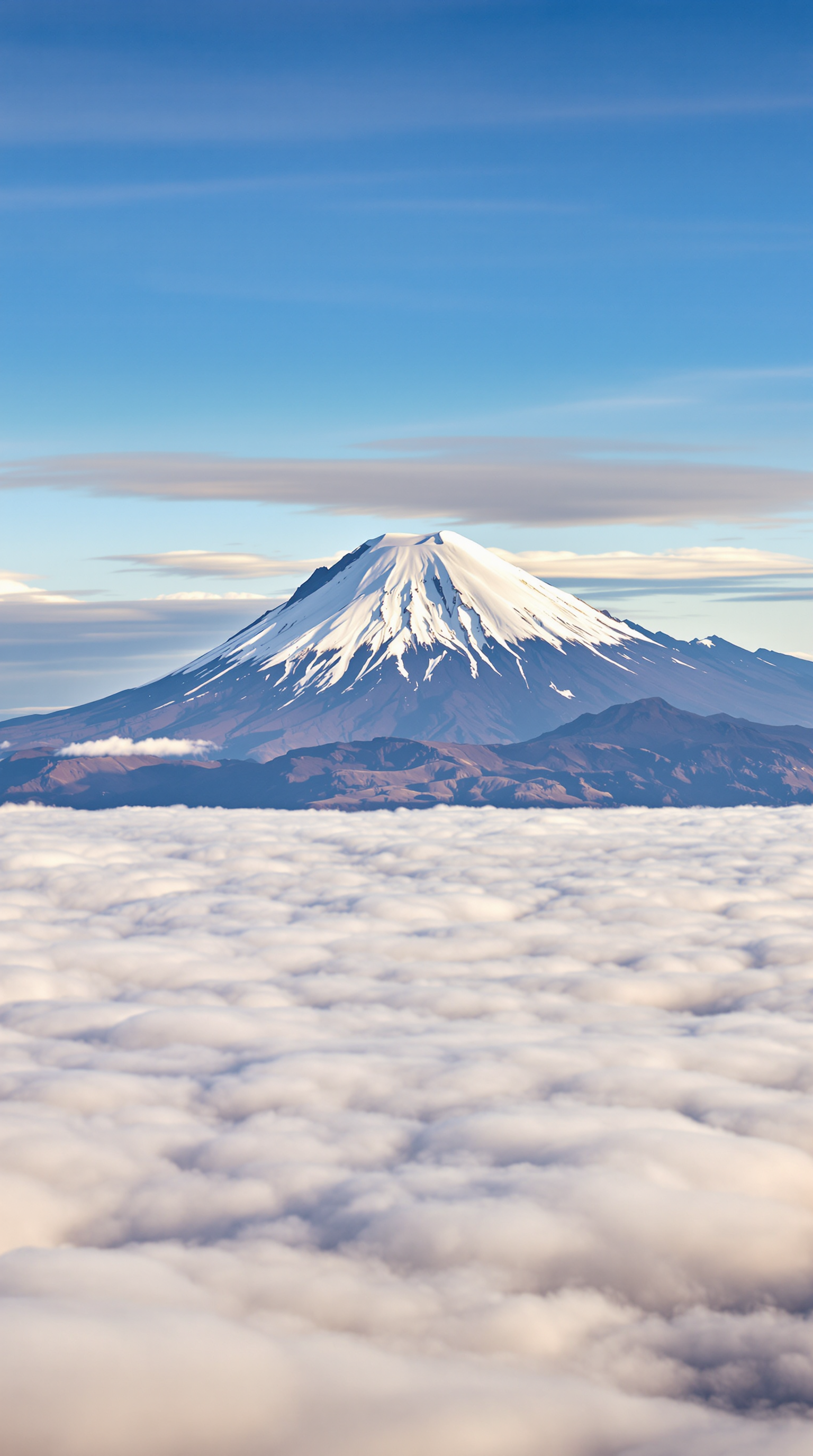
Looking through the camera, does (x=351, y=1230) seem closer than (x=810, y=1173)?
Yes

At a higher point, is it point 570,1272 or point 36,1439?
point 36,1439

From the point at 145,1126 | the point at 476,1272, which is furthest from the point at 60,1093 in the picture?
the point at 476,1272

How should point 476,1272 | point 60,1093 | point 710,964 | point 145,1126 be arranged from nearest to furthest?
point 476,1272 < point 145,1126 < point 60,1093 < point 710,964

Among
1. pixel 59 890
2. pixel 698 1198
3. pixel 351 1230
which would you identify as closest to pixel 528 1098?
pixel 698 1198

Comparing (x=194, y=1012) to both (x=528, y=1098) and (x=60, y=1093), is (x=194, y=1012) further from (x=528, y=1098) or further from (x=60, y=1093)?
(x=528, y=1098)

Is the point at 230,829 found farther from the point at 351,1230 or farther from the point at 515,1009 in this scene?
the point at 351,1230

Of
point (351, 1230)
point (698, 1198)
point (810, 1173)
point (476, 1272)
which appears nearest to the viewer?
point (476, 1272)
